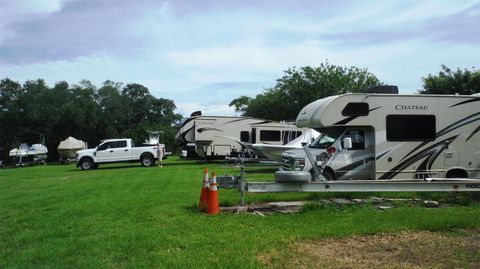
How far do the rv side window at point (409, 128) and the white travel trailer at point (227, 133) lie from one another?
16.5 metres

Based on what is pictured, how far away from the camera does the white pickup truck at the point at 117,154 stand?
1145 inches

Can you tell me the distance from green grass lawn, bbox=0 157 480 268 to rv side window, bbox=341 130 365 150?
2.62 meters

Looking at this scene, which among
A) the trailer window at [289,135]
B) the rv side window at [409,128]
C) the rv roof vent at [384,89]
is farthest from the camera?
the trailer window at [289,135]

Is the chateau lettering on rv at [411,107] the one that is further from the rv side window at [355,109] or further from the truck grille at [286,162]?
the truck grille at [286,162]

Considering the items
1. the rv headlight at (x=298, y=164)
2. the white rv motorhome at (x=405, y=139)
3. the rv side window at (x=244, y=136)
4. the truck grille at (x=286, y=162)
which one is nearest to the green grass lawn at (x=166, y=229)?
the rv headlight at (x=298, y=164)

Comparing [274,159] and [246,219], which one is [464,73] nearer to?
[274,159]

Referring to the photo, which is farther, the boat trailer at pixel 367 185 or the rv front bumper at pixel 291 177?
the boat trailer at pixel 367 185

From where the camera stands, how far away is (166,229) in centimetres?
781

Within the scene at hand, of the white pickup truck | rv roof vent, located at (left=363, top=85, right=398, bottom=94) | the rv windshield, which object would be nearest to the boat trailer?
the rv windshield

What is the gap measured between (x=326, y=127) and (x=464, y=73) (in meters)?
25.8

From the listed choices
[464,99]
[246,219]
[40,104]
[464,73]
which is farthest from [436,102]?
[40,104]

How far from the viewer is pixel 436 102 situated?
12586mm

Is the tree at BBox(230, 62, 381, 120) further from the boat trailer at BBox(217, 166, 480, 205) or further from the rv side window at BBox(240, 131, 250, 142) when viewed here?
the boat trailer at BBox(217, 166, 480, 205)

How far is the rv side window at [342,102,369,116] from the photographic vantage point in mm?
12195
